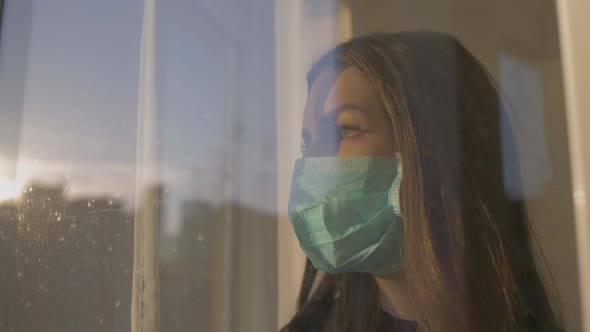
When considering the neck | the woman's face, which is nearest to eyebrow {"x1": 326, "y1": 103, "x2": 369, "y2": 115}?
the woman's face

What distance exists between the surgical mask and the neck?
2 cm

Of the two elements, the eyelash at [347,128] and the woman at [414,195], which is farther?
the eyelash at [347,128]

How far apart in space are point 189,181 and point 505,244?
0.53m

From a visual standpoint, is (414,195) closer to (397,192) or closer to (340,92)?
(397,192)

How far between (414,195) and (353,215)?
8 centimetres

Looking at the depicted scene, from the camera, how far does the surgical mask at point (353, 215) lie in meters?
0.62

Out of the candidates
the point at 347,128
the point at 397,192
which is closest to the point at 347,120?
the point at 347,128

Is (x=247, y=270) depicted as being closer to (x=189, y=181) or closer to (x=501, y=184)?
(x=189, y=181)

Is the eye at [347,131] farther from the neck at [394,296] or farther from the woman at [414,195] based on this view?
the neck at [394,296]

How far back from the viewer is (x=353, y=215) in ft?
2.09

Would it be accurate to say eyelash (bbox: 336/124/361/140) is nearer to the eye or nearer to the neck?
the eye

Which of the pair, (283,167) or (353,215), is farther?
(283,167)

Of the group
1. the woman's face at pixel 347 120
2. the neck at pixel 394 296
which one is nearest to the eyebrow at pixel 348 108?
the woman's face at pixel 347 120

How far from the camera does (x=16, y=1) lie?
2.73 feet
